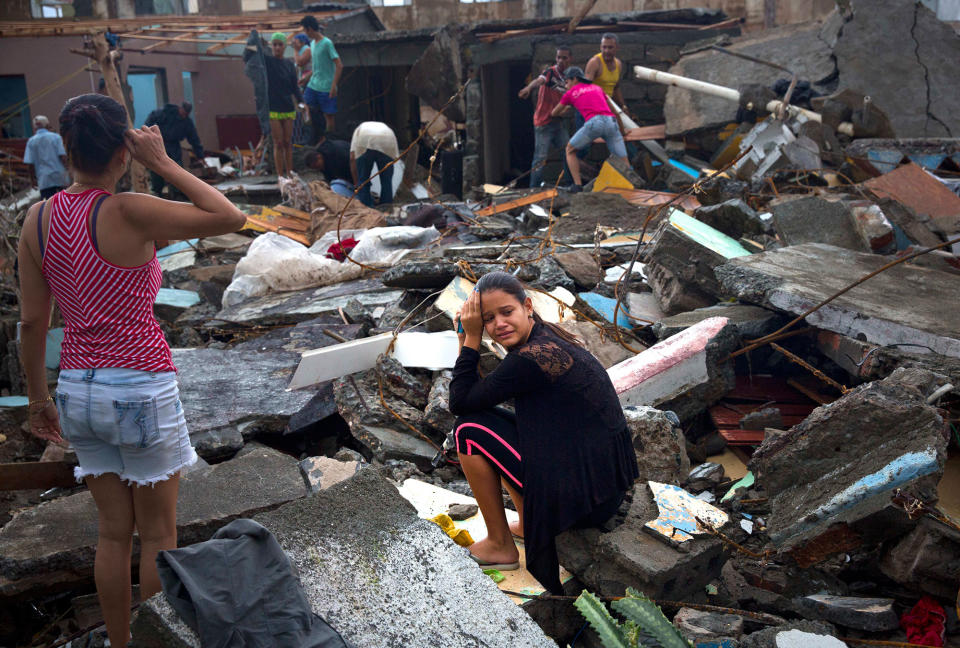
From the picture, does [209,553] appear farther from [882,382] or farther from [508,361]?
[882,382]

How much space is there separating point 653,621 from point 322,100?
11160 millimetres

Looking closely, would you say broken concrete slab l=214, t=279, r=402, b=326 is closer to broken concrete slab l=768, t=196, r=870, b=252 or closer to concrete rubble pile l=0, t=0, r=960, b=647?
concrete rubble pile l=0, t=0, r=960, b=647

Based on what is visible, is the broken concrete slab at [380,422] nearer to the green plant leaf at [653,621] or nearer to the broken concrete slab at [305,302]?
the broken concrete slab at [305,302]

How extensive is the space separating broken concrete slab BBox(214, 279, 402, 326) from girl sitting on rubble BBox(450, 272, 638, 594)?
3.17 metres

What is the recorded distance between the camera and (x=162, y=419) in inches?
92.1

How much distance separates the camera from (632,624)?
217 centimetres

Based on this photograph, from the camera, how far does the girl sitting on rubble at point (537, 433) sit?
2.62 meters

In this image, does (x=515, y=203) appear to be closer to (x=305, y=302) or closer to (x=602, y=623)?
(x=305, y=302)

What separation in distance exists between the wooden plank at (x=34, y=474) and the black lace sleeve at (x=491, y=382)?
192 cm

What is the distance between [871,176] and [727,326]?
4.14m

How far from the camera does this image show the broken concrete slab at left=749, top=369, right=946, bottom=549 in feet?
8.61

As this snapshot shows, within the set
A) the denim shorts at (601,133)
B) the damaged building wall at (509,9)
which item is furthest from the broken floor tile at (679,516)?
the damaged building wall at (509,9)

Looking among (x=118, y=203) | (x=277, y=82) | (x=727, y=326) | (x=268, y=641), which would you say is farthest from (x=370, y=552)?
(x=277, y=82)

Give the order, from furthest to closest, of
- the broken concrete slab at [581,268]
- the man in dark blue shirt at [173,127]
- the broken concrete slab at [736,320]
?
the man in dark blue shirt at [173,127]
the broken concrete slab at [581,268]
the broken concrete slab at [736,320]
